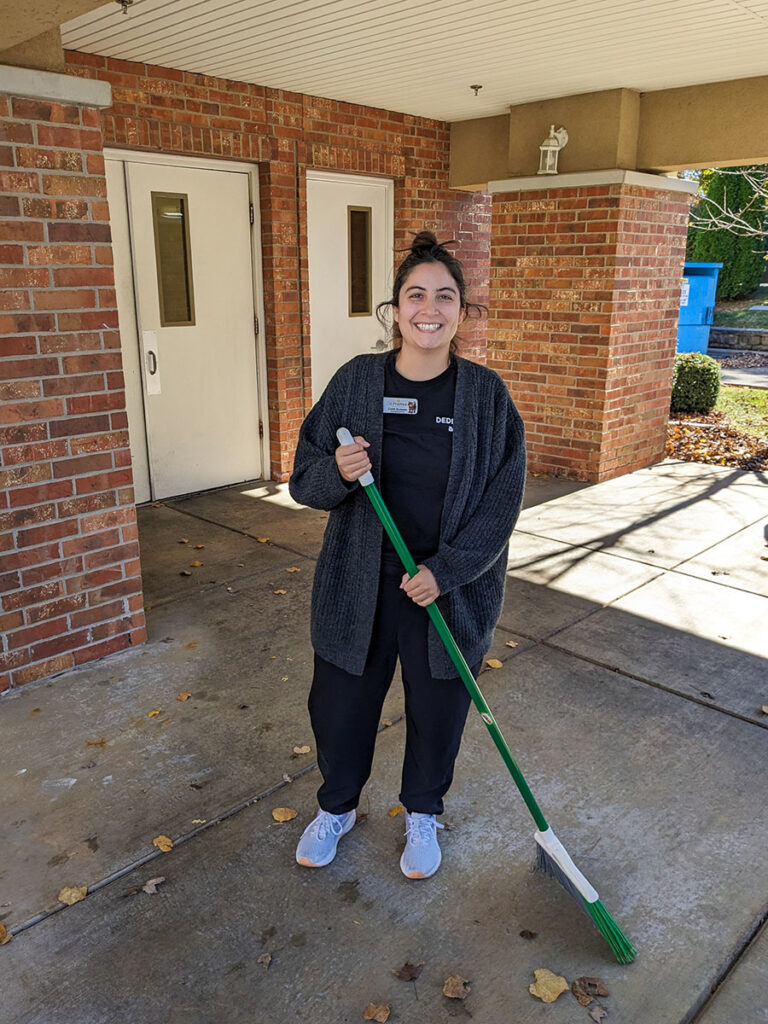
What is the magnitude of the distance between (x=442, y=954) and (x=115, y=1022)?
841 millimetres

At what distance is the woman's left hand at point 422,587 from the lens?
2.19 metres

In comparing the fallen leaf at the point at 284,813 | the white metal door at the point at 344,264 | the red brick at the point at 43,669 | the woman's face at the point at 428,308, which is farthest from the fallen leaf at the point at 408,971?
the white metal door at the point at 344,264

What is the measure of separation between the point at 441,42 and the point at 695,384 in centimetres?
574

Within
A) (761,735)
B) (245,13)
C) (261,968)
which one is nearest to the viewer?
(261,968)

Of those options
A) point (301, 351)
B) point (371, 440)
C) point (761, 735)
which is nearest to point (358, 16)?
point (301, 351)

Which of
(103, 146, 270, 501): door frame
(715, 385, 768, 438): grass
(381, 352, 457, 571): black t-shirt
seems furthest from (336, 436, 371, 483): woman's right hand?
(715, 385, 768, 438): grass

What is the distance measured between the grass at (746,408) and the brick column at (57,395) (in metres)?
7.26

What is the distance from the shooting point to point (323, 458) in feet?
7.63

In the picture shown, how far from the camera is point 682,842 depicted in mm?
2693

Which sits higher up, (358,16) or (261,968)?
(358,16)

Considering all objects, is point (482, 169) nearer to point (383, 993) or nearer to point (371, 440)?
point (371, 440)

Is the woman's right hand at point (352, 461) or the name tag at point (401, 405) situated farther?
the name tag at point (401, 405)

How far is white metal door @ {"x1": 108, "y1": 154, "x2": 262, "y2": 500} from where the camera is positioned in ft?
19.3

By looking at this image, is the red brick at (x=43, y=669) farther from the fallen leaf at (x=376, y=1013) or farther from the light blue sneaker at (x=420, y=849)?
the fallen leaf at (x=376, y=1013)
